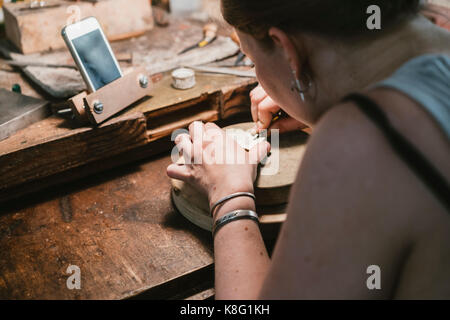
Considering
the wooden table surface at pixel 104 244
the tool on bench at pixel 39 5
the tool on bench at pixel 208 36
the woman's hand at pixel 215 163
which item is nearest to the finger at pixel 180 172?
the woman's hand at pixel 215 163

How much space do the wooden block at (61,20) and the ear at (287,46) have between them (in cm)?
121

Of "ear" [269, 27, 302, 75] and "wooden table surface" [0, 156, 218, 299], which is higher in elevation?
"ear" [269, 27, 302, 75]

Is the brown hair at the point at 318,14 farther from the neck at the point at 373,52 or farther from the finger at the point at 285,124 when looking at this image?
the finger at the point at 285,124

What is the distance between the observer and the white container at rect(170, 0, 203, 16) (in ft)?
7.93

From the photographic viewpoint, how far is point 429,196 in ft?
2.05

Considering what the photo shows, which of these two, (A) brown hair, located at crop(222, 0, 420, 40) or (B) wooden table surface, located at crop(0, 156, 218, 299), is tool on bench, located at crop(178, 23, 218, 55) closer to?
(B) wooden table surface, located at crop(0, 156, 218, 299)

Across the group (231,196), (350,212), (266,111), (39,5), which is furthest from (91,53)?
(350,212)

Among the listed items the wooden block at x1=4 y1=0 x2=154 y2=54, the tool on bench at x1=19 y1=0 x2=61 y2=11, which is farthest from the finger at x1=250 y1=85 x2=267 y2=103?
the tool on bench at x1=19 y1=0 x2=61 y2=11

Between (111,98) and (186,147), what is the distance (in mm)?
342

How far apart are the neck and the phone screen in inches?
31.2

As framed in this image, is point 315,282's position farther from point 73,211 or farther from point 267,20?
point 73,211

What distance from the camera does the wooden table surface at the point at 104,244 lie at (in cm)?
93
